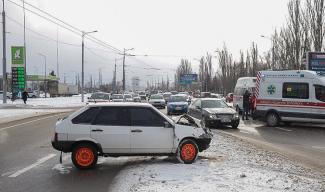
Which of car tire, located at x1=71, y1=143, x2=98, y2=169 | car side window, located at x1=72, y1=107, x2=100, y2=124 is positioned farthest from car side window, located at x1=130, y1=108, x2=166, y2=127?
car tire, located at x1=71, y1=143, x2=98, y2=169

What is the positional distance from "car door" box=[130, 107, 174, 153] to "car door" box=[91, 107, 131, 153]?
0.53 feet

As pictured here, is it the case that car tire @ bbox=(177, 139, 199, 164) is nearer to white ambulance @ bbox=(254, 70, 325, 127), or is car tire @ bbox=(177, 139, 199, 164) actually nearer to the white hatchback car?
the white hatchback car

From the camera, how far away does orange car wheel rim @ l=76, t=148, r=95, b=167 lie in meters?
11.4

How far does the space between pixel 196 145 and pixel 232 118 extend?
11.7 meters

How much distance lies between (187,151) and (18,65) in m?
43.9

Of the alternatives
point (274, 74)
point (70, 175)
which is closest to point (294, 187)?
point (70, 175)

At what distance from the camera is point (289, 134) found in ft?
68.5

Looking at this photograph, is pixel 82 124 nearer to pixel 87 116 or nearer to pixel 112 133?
pixel 87 116

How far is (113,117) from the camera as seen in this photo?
11727mm

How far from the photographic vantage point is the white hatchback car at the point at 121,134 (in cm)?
1143

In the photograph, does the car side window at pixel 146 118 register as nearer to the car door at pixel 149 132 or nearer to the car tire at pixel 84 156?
the car door at pixel 149 132

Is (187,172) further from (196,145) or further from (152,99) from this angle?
(152,99)

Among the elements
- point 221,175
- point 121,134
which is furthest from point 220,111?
point 221,175

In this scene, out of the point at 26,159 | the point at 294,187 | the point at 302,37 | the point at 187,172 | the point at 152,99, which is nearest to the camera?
the point at 294,187
